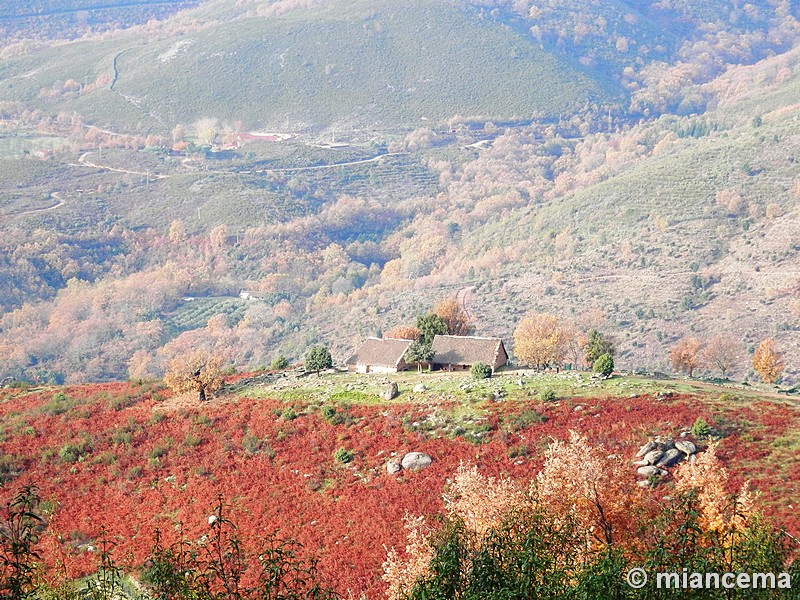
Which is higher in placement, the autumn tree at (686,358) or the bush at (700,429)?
the bush at (700,429)

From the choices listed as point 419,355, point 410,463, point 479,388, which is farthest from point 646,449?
point 419,355

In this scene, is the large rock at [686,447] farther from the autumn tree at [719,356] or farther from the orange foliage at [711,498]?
the autumn tree at [719,356]

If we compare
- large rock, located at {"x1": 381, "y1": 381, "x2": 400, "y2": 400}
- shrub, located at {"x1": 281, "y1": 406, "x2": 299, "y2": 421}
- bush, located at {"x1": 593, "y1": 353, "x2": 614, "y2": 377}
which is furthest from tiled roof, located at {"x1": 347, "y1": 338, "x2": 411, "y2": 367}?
bush, located at {"x1": 593, "y1": 353, "x2": 614, "y2": 377}

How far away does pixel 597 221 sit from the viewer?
133m

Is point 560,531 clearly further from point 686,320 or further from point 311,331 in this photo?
point 311,331

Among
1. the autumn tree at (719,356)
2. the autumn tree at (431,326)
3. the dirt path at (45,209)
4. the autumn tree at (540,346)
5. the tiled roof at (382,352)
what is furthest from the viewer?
the dirt path at (45,209)

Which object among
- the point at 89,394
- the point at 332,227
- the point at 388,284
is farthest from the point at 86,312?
the point at 89,394

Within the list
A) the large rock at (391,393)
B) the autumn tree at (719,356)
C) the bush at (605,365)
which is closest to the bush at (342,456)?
the large rock at (391,393)

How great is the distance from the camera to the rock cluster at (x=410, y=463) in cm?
3778

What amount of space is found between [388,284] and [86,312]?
46.9 m

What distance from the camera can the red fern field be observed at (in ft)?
109

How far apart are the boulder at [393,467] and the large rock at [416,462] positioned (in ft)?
0.65

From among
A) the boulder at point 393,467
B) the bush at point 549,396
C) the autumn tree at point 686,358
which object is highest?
the bush at point 549,396

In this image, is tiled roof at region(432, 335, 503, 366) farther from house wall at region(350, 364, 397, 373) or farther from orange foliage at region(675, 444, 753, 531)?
orange foliage at region(675, 444, 753, 531)
